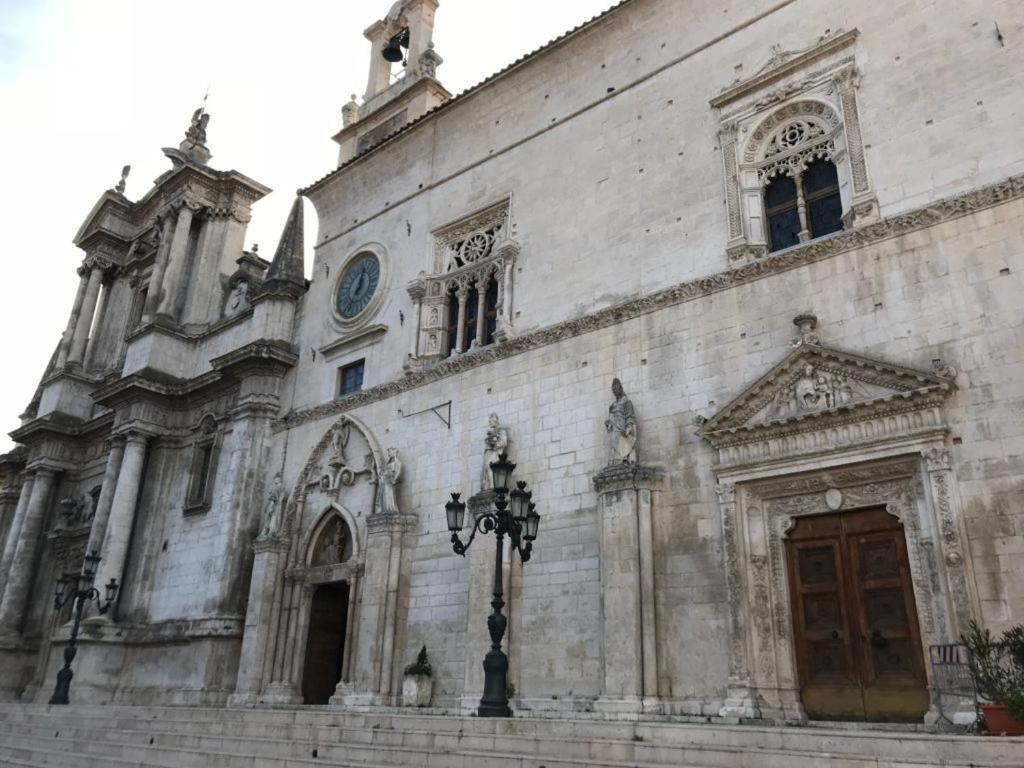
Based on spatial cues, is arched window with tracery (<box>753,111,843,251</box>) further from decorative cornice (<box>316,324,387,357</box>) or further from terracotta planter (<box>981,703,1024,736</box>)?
decorative cornice (<box>316,324,387,357</box>)

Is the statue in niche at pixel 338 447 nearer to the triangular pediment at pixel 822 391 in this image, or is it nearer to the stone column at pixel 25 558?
the triangular pediment at pixel 822 391

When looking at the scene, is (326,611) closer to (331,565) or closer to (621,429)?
(331,565)

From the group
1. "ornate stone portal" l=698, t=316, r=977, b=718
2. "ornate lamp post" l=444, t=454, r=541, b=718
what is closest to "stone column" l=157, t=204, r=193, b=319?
"ornate lamp post" l=444, t=454, r=541, b=718

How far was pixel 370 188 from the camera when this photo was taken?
71.6 feet

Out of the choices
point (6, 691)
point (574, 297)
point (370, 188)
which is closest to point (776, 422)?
point (574, 297)

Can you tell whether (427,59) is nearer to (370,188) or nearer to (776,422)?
(370,188)

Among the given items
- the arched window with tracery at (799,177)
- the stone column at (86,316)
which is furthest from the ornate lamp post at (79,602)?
the arched window with tracery at (799,177)

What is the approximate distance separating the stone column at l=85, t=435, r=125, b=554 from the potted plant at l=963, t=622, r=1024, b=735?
21370mm

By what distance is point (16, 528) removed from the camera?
27.6 meters

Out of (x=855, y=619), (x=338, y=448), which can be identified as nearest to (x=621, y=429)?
(x=855, y=619)

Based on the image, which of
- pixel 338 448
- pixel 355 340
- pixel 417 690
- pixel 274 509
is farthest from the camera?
pixel 355 340

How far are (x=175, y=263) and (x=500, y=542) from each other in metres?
19.9

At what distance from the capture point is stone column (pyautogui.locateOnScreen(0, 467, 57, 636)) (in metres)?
25.8

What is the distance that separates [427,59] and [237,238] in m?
9.03
